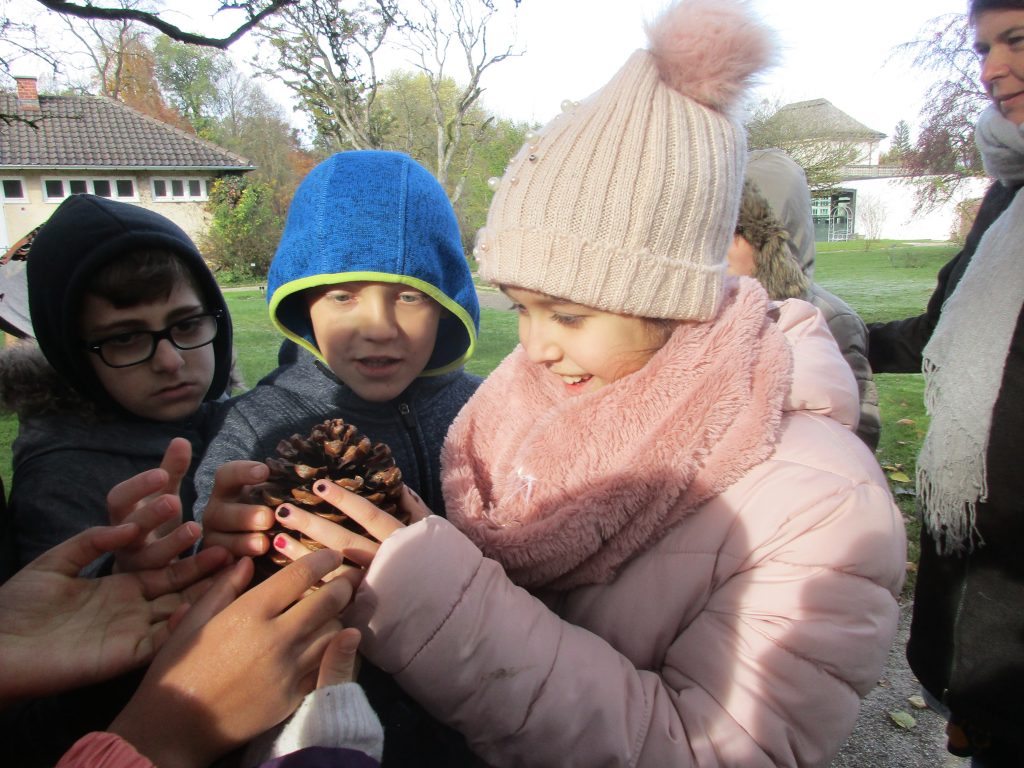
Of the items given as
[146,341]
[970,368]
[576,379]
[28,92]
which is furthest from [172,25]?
[28,92]

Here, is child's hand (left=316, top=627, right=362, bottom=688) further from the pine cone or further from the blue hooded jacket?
the blue hooded jacket

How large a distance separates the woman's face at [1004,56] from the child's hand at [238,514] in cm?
281

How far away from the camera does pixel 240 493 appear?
52.5 inches

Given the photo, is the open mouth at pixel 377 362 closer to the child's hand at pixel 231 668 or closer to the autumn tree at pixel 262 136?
the child's hand at pixel 231 668

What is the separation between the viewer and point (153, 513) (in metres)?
1.29

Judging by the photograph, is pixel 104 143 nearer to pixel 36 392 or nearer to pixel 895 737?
pixel 36 392

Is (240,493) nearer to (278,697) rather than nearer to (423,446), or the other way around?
(278,697)

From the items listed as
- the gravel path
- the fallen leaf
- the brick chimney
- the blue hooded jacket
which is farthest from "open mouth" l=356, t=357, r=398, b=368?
the brick chimney

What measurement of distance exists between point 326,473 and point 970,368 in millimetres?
2198

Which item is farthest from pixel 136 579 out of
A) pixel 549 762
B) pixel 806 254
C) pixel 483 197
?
pixel 483 197

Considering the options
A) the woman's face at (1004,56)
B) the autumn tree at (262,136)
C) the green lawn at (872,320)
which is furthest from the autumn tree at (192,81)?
the woman's face at (1004,56)

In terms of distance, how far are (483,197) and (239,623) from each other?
110 ft

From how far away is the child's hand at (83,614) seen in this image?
1.17m

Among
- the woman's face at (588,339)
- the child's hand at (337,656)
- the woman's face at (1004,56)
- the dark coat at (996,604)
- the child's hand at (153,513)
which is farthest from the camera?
the woman's face at (1004,56)
